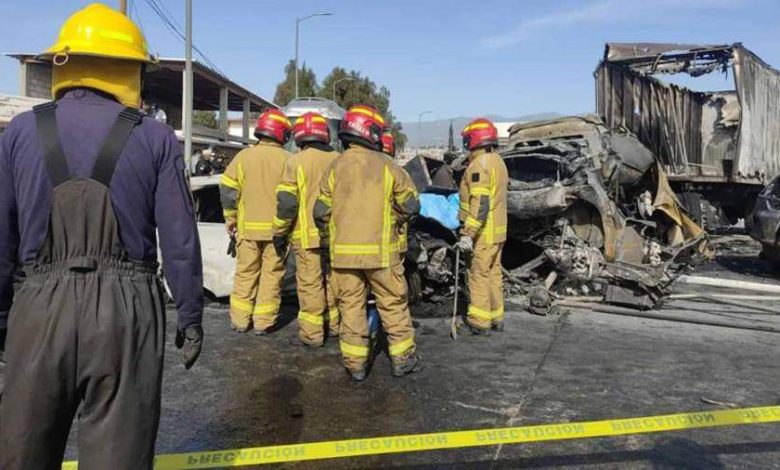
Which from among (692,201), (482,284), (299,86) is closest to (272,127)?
(482,284)

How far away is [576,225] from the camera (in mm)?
7512

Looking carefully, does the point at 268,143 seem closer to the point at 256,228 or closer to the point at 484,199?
the point at 256,228

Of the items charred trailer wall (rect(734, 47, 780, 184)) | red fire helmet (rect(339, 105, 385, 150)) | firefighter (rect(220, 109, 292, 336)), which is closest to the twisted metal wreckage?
firefighter (rect(220, 109, 292, 336))

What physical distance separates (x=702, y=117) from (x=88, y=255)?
14.2m

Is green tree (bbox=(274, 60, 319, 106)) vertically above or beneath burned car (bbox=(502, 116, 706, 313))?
above

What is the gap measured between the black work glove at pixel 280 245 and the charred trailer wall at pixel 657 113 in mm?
7538

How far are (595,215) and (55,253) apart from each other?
6.27 meters

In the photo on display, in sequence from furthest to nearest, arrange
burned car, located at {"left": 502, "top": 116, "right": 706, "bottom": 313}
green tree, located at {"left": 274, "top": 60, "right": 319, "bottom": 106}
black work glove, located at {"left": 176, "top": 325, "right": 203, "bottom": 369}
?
green tree, located at {"left": 274, "top": 60, "right": 319, "bottom": 106}, burned car, located at {"left": 502, "top": 116, "right": 706, "bottom": 313}, black work glove, located at {"left": 176, "top": 325, "right": 203, "bottom": 369}

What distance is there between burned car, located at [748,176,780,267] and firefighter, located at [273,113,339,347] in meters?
6.33

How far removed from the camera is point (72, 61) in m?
2.15

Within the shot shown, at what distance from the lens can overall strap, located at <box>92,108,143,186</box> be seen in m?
2.06

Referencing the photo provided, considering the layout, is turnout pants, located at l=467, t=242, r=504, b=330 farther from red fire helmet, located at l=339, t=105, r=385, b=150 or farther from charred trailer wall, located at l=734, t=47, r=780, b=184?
charred trailer wall, located at l=734, t=47, r=780, b=184

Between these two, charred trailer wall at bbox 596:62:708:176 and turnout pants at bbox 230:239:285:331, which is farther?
charred trailer wall at bbox 596:62:708:176

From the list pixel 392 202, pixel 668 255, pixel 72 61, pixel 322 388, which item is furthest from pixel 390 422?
pixel 668 255
